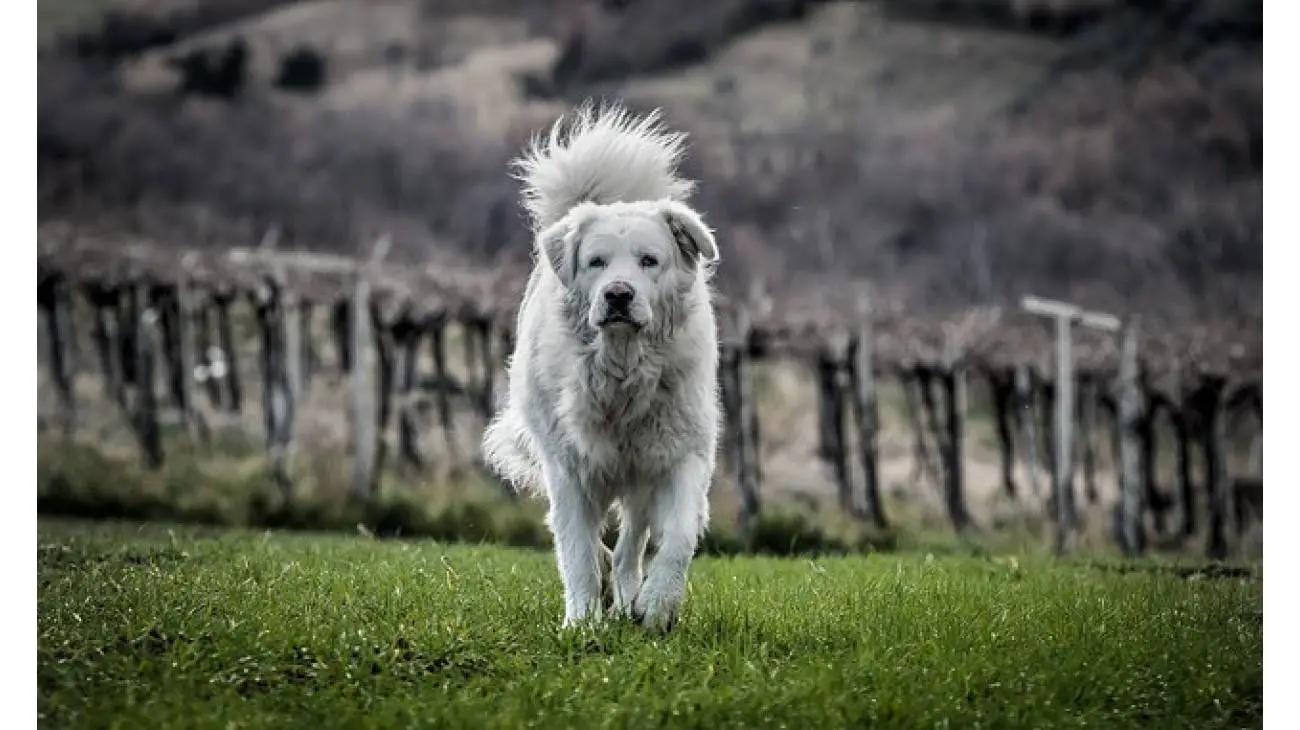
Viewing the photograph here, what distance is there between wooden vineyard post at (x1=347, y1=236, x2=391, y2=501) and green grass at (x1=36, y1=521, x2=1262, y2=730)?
10.5m

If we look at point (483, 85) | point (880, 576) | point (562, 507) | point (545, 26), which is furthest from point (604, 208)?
point (483, 85)

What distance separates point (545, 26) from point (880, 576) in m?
6.42

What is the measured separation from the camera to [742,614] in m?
6.88

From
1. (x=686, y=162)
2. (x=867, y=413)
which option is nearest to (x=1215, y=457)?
(x=867, y=413)

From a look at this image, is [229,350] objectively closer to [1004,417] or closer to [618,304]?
[1004,417]

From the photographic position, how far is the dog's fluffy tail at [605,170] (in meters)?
7.62

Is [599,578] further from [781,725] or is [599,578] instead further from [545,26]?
[545,26]

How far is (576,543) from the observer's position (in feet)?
22.0

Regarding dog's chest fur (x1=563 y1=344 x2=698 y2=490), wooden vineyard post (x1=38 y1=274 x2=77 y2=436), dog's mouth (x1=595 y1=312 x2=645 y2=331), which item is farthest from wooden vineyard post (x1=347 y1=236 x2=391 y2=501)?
dog's mouth (x1=595 y1=312 x2=645 y2=331)

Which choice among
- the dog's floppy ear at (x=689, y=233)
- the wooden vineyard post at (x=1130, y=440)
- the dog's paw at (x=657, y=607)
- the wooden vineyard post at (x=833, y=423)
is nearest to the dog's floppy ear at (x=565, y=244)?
the dog's floppy ear at (x=689, y=233)

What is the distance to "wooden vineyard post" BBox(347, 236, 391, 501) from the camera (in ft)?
62.3

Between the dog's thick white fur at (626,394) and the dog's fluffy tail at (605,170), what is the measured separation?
69 centimetres

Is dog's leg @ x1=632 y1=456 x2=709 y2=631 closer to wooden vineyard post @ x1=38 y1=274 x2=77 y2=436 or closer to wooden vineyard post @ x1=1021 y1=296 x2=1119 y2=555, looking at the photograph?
wooden vineyard post @ x1=1021 y1=296 x2=1119 y2=555

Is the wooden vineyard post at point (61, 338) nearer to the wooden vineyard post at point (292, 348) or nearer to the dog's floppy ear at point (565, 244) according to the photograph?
the wooden vineyard post at point (292, 348)
